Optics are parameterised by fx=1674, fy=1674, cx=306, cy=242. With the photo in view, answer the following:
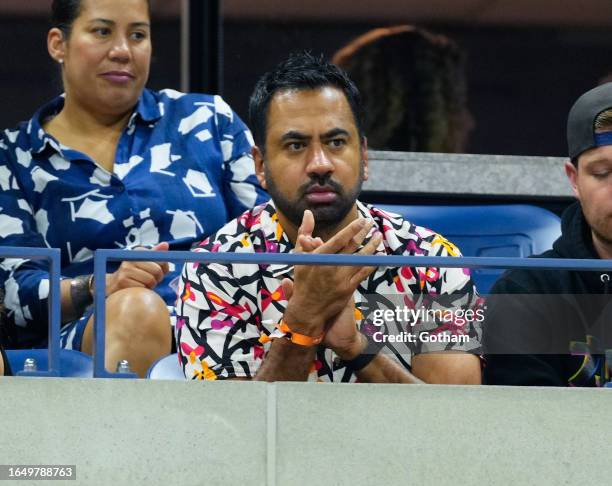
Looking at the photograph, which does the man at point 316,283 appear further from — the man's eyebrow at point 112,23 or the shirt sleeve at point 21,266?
the man's eyebrow at point 112,23

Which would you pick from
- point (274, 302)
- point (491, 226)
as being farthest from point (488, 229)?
point (274, 302)

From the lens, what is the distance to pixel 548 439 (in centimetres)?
292

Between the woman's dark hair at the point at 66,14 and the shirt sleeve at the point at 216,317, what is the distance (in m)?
1.03

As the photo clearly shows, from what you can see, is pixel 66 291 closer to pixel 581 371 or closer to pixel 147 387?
pixel 147 387

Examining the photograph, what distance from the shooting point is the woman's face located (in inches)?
157

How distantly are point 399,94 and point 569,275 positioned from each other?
238cm

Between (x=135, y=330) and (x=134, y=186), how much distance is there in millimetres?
864

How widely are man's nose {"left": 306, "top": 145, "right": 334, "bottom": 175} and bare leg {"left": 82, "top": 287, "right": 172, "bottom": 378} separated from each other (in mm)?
404

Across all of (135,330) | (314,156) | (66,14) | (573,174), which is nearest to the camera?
(135,330)

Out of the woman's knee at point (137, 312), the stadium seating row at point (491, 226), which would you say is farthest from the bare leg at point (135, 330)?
the stadium seating row at point (491, 226)

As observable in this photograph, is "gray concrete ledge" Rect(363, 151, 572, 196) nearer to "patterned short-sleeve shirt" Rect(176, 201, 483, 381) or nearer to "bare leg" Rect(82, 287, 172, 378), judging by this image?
"patterned short-sleeve shirt" Rect(176, 201, 483, 381)

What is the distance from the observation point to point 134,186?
3.94 metres

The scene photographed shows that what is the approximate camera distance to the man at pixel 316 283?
2902 mm

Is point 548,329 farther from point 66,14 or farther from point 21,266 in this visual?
point 66,14
